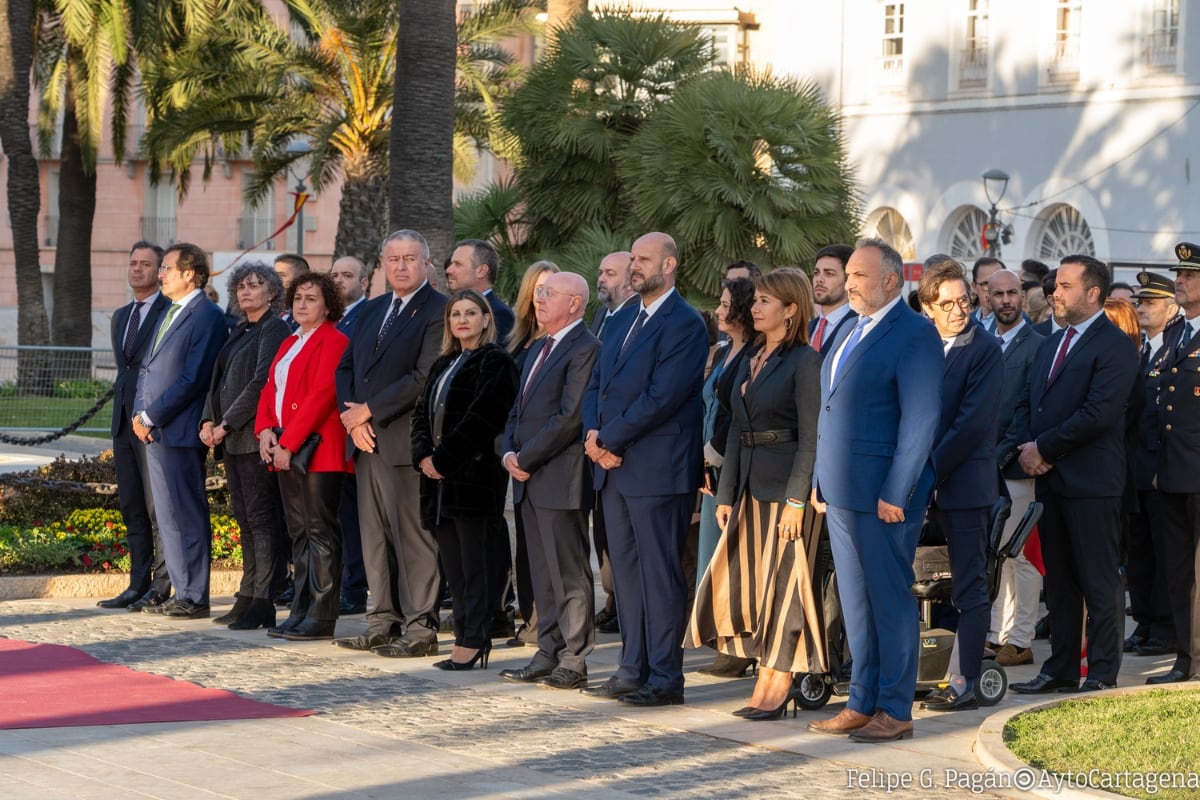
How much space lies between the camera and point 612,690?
9.54 m

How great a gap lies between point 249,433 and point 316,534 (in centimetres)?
90

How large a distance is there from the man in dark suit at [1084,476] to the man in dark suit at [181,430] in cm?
535

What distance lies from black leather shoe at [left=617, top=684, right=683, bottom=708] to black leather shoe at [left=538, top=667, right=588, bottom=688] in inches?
19.5

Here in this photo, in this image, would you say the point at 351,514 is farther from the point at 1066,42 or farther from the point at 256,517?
the point at 1066,42

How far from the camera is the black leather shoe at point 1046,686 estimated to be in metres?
9.77

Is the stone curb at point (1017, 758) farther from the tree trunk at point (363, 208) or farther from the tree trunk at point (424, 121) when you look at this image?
the tree trunk at point (363, 208)

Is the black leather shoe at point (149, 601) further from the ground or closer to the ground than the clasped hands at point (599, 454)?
closer to the ground

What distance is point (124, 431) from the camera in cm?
1249

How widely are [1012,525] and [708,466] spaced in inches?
78.2

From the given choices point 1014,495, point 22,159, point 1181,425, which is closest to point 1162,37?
point 22,159

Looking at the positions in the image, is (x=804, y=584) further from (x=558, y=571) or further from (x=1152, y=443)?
(x=1152, y=443)

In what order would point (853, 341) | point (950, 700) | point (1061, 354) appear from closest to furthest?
point (853, 341), point (950, 700), point (1061, 354)

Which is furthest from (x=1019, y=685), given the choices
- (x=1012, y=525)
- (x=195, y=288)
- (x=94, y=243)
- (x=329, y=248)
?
(x=94, y=243)

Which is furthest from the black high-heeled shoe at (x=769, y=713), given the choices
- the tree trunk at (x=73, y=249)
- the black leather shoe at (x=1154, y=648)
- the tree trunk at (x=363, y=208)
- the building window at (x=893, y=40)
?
the building window at (x=893, y=40)
